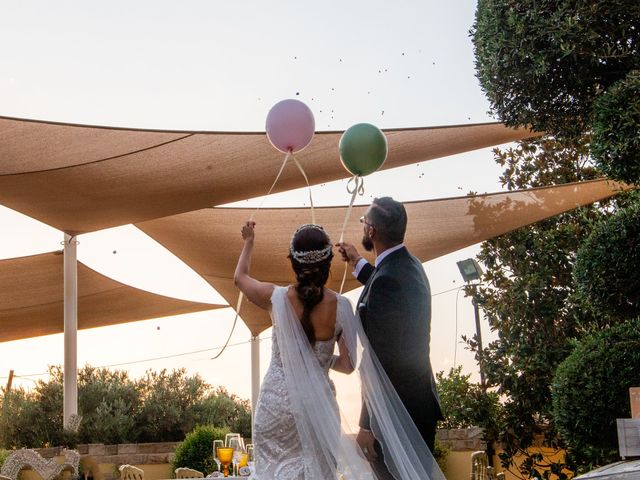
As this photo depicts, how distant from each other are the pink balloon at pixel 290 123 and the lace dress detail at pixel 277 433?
4.18 feet

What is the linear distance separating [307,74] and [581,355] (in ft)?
11.8

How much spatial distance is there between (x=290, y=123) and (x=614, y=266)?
1.88 metres

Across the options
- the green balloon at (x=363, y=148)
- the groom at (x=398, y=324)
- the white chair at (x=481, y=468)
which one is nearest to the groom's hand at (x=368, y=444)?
the groom at (x=398, y=324)

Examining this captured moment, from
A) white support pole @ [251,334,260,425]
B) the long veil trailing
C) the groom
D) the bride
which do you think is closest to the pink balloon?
the groom

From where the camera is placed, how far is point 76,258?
7.93 meters

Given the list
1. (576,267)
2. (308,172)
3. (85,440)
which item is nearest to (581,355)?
(576,267)

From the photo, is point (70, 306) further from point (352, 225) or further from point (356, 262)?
point (356, 262)

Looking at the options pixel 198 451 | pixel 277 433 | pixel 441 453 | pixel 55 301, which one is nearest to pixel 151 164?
pixel 198 451

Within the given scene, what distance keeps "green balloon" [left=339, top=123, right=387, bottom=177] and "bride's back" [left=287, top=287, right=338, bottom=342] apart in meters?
1.06

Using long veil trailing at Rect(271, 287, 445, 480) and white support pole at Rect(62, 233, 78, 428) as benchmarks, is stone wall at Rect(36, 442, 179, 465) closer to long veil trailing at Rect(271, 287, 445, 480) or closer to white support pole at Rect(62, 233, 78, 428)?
white support pole at Rect(62, 233, 78, 428)

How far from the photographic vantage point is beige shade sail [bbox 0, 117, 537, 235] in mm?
5859

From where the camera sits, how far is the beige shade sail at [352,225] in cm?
740

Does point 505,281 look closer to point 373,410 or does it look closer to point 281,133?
point 281,133

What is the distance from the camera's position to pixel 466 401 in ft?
25.4
